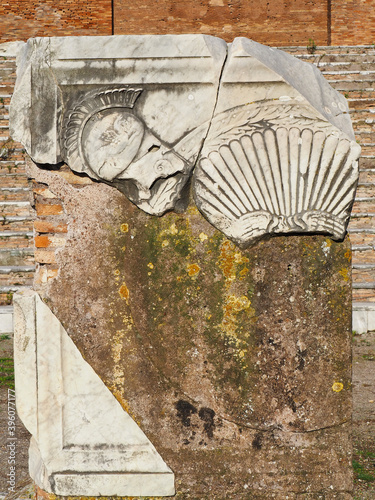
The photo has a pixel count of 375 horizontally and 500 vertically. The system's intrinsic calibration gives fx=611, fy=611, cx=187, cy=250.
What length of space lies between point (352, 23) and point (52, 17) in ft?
22.6

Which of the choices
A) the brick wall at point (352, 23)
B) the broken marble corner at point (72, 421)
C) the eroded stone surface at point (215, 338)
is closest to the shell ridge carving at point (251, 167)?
the eroded stone surface at point (215, 338)

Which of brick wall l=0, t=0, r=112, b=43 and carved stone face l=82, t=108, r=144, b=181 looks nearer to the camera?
carved stone face l=82, t=108, r=144, b=181

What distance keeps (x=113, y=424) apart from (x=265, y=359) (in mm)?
723

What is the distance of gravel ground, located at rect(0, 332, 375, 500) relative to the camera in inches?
137

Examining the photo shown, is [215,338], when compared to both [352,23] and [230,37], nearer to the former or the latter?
[230,37]

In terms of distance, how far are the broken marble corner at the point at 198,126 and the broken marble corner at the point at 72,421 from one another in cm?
74

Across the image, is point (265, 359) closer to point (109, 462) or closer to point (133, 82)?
point (109, 462)

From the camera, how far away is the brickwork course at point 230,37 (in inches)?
293

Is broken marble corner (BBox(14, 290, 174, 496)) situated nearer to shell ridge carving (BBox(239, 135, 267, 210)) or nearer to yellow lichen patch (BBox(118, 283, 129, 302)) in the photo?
yellow lichen patch (BBox(118, 283, 129, 302))

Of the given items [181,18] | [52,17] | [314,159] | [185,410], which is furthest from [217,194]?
[52,17]

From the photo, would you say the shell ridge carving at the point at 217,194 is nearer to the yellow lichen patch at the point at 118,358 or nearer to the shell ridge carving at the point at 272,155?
the shell ridge carving at the point at 272,155

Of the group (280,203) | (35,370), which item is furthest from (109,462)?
(280,203)

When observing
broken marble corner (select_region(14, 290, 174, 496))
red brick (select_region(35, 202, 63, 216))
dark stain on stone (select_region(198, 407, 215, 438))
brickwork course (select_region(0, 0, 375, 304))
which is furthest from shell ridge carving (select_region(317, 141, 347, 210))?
brickwork course (select_region(0, 0, 375, 304))

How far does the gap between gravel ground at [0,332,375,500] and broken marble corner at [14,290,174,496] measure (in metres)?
0.55
